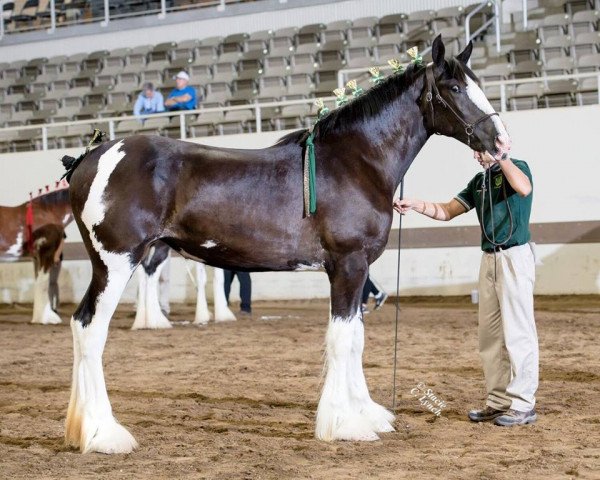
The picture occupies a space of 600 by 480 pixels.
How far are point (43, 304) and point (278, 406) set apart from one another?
317 inches

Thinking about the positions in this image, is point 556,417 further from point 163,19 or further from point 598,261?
point 163,19

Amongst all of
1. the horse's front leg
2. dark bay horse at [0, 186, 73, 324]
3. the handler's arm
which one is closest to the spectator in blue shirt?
dark bay horse at [0, 186, 73, 324]

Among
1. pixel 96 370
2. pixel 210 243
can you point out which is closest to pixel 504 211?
pixel 210 243

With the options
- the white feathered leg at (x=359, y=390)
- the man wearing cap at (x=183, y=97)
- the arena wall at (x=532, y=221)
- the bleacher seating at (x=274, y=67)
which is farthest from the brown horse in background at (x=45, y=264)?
the white feathered leg at (x=359, y=390)

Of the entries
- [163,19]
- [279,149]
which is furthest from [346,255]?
[163,19]

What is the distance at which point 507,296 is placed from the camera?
6.09 meters

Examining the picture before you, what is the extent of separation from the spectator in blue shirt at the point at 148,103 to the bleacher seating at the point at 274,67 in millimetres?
496

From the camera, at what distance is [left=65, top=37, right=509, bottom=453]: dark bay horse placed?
566 cm

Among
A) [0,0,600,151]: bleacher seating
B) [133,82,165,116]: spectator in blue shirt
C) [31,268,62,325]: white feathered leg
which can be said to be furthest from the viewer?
[133,82,165,116]: spectator in blue shirt

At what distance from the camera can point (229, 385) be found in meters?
7.92

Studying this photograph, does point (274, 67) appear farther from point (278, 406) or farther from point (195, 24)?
point (278, 406)

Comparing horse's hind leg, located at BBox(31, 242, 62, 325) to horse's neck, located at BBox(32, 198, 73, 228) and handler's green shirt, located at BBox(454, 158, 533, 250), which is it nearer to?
horse's neck, located at BBox(32, 198, 73, 228)

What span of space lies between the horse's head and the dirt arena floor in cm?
186

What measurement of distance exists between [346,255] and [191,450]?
150cm
